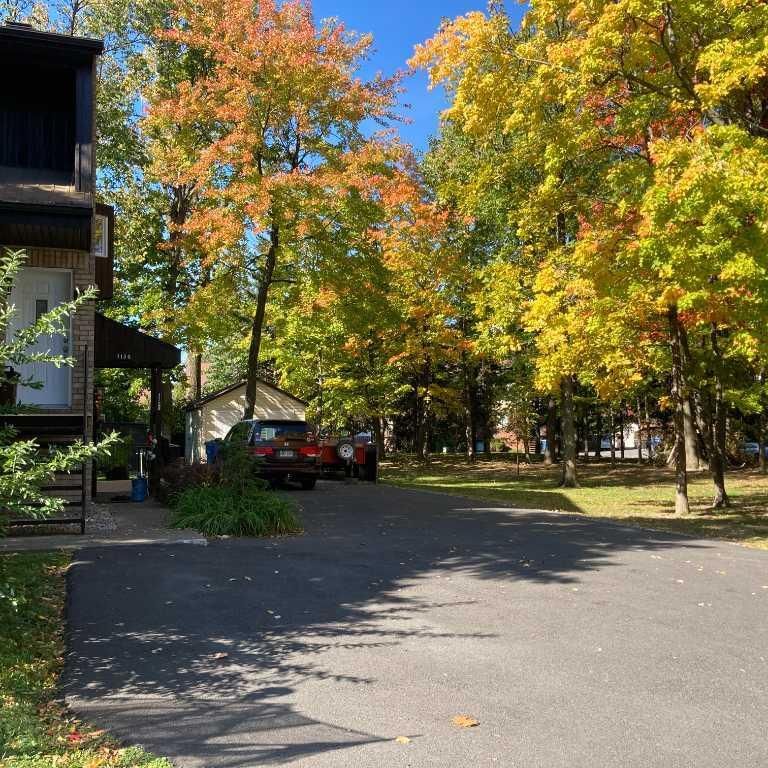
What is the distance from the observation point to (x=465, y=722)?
4066mm

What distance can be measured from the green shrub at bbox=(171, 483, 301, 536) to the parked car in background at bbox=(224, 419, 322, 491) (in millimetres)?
6598

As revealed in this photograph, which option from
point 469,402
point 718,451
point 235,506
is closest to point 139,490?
point 235,506

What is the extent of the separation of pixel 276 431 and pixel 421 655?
46.7ft

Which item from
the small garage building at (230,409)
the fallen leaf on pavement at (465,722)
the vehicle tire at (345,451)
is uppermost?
the small garage building at (230,409)

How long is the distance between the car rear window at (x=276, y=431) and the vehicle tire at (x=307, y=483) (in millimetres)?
1121

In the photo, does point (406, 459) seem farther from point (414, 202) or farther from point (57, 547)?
point (57, 547)

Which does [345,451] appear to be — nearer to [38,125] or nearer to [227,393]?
[227,393]

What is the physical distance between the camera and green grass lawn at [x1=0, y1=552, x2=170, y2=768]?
3506mm

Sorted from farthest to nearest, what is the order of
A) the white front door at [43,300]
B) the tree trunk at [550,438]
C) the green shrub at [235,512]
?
the tree trunk at [550,438]
the white front door at [43,300]
the green shrub at [235,512]

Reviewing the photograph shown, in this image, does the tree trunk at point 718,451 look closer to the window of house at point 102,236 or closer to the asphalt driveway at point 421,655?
the asphalt driveway at point 421,655

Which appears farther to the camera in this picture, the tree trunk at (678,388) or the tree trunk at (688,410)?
the tree trunk at (688,410)

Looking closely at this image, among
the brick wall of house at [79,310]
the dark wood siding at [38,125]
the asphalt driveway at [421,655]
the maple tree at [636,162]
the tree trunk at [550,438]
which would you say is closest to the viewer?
the asphalt driveway at [421,655]

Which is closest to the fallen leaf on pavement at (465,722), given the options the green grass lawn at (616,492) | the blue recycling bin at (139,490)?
the green grass lawn at (616,492)

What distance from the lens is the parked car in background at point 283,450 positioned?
1892 cm
